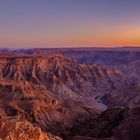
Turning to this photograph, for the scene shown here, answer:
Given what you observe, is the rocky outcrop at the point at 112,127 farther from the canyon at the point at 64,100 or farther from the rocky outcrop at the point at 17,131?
the rocky outcrop at the point at 17,131

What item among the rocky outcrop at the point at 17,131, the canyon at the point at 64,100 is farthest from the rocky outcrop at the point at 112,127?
the rocky outcrop at the point at 17,131

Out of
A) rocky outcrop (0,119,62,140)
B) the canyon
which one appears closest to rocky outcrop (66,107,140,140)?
the canyon

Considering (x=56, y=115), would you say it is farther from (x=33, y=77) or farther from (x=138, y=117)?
(x=33, y=77)

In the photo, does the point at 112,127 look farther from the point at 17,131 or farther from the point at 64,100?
the point at 64,100

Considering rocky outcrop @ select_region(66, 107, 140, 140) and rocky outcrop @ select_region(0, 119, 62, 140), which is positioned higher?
rocky outcrop @ select_region(0, 119, 62, 140)

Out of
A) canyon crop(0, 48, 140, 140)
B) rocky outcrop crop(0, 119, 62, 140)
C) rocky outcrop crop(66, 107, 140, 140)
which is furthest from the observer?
canyon crop(0, 48, 140, 140)

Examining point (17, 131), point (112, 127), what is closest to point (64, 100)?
point (112, 127)

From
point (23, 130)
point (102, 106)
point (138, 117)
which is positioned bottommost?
point (102, 106)

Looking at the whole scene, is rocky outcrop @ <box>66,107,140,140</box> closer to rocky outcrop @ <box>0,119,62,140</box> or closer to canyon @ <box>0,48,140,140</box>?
canyon @ <box>0,48,140,140</box>

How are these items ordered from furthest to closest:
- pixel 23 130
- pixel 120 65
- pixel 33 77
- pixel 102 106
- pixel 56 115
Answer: pixel 120 65
pixel 33 77
pixel 102 106
pixel 56 115
pixel 23 130

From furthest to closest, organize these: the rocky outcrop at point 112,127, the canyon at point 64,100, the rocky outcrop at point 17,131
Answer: the canyon at point 64,100 → the rocky outcrop at point 112,127 → the rocky outcrop at point 17,131

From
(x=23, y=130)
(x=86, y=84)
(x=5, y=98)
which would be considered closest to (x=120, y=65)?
(x=86, y=84)
